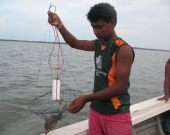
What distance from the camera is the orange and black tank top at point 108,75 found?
1726 millimetres

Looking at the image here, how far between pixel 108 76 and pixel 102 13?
0.56 meters

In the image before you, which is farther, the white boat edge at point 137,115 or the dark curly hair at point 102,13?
the white boat edge at point 137,115

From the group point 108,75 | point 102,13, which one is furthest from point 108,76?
point 102,13

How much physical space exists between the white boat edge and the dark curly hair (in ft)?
4.39

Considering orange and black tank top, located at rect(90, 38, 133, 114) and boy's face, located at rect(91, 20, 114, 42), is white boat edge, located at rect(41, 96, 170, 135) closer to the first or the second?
orange and black tank top, located at rect(90, 38, 133, 114)

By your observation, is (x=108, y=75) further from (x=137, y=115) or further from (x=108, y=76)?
(x=137, y=115)

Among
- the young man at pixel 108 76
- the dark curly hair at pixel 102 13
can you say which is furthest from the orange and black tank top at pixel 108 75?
the dark curly hair at pixel 102 13

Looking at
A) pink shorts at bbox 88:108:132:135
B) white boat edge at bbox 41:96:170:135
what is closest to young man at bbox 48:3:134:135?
pink shorts at bbox 88:108:132:135

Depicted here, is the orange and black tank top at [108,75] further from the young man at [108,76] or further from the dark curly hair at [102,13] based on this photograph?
the dark curly hair at [102,13]

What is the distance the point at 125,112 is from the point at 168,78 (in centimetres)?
204

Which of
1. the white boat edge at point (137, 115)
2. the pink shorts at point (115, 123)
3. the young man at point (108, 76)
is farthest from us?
the white boat edge at point (137, 115)

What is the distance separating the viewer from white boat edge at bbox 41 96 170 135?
7.64 feet

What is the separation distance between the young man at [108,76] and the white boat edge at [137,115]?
17.1 inches

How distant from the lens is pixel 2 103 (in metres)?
6.20
